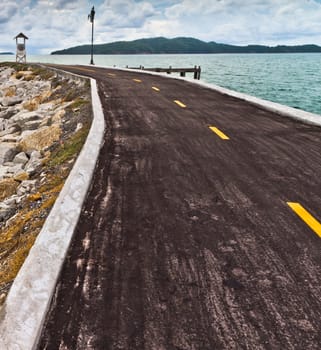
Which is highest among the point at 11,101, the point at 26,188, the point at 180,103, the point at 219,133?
the point at 180,103

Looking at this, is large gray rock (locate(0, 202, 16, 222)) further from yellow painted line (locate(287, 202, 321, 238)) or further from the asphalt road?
yellow painted line (locate(287, 202, 321, 238))

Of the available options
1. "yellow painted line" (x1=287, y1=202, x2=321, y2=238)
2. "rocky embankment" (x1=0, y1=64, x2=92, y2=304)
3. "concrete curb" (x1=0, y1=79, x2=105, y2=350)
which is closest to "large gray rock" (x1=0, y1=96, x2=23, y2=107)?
"rocky embankment" (x1=0, y1=64, x2=92, y2=304)

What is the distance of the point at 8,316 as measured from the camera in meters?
2.80

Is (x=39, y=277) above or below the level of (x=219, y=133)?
below

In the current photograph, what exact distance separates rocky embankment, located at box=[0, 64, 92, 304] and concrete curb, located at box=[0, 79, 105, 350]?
1.45ft

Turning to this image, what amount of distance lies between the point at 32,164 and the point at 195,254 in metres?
7.17

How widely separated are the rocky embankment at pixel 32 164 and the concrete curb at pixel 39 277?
443 mm

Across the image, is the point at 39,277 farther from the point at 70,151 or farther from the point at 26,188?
the point at 70,151

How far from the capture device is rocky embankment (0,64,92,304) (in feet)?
16.4

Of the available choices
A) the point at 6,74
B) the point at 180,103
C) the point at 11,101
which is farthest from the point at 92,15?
the point at 180,103

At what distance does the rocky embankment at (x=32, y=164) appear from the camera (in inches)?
196

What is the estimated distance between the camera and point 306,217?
4613 millimetres

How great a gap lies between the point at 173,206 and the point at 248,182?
1.56m

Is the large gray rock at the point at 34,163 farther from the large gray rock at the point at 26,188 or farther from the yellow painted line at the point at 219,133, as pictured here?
the yellow painted line at the point at 219,133
